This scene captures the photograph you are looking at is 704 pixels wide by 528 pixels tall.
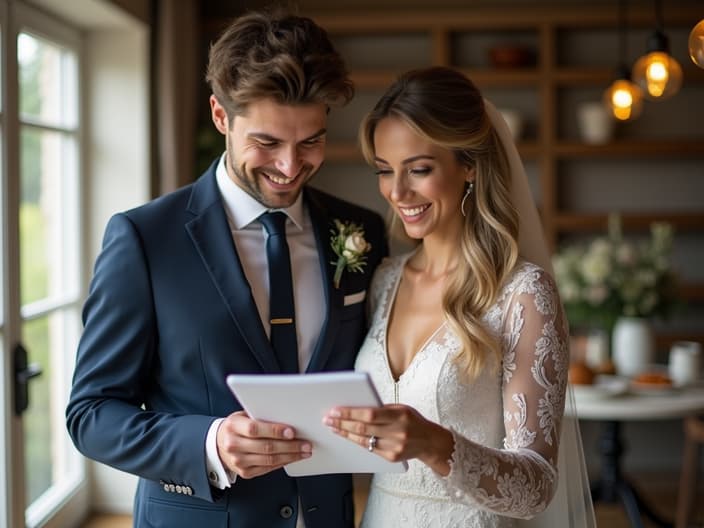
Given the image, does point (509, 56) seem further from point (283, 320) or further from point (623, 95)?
point (283, 320)

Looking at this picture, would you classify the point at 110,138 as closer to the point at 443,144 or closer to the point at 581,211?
the point at 443,144

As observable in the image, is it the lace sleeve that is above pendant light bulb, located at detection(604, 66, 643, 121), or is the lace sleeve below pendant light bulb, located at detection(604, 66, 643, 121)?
below

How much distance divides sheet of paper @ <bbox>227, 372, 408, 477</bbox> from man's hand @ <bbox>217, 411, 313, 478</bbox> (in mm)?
17

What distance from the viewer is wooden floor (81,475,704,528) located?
14.6 ft

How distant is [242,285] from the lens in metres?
2.07

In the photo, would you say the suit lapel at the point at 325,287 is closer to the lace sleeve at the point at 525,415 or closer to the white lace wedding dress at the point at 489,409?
the white lace wedding dress at the point at 489,409

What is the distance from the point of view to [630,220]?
5805 mm

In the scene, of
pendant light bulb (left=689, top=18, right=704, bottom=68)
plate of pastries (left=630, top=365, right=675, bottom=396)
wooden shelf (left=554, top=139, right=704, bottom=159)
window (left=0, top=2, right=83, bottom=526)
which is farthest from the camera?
wooden shelf (left=554, top=139, right=704, bottom=159)

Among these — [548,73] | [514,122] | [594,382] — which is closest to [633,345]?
[594,382]

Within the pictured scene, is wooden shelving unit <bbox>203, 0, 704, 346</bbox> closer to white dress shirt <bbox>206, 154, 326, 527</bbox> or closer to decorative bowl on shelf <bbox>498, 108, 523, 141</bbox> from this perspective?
decorative bowl on shelf <bbox>498, 108, 523, 141</bbox>

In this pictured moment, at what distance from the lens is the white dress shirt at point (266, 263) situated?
216 cm

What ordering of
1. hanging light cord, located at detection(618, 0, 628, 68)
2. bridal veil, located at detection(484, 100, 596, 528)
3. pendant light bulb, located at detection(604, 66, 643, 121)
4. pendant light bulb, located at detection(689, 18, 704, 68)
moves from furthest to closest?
hanging light cord, located at detection(618, 0, 628, 68) < pendant light bulb, located at detection(604, 66, 643, 121) < bridal veil, located at detection(484, 100, 596, 528) < pendant light bulb, located at detection(689, 18, 704, 68)

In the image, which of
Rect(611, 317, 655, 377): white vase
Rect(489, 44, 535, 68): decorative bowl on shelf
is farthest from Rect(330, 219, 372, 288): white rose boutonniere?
Rect(489, 44, 535, 68): decorative bowl on shelf

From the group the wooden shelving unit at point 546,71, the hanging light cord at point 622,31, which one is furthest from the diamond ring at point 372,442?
the hanging light cord at point 622,31
